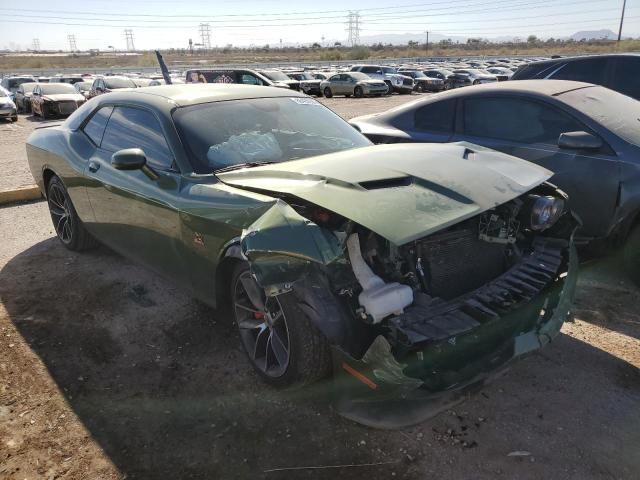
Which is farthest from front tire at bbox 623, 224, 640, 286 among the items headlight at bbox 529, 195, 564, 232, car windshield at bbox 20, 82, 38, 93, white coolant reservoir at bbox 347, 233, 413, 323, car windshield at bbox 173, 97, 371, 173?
car windshield at bbox 20, 82, 38, 93

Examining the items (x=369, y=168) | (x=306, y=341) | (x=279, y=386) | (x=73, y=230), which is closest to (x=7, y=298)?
(x=73, y=230)

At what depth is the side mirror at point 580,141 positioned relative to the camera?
13.2ft

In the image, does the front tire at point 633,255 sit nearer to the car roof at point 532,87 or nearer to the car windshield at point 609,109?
the car windshield at point 609,109

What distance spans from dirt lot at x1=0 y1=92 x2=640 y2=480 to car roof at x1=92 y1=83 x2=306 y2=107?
1584 millimetres

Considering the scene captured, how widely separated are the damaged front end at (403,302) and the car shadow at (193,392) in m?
0.41

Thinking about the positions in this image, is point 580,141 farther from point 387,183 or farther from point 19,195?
point 19,195

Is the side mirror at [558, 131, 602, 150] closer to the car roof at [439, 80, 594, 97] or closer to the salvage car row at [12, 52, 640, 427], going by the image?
the salvage car row at [12, 52, 640, 427]

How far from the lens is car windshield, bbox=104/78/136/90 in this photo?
63.9 ft

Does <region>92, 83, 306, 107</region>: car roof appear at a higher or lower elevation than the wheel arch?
higher

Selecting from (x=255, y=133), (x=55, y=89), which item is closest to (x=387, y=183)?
(x=255, y=133)

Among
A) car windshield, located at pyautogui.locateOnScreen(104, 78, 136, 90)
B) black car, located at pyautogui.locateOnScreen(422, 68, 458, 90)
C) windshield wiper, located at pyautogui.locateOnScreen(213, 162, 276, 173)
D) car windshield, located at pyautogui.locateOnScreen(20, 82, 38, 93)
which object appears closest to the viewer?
windshield wiper, located at pyautogui.locateOnScreen(213, 162, 276, 173)

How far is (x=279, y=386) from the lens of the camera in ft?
9.19

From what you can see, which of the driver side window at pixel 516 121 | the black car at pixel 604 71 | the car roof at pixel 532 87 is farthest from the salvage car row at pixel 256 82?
the driver side window at pixel 516 121

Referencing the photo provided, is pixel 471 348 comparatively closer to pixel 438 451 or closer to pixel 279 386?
pixel 438 451
